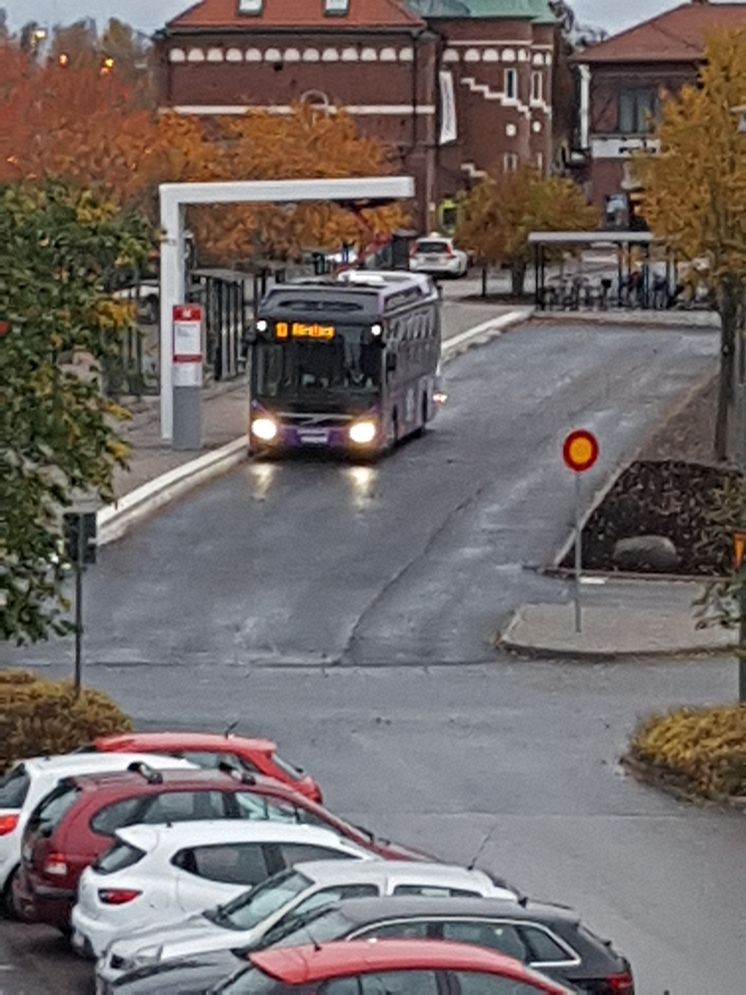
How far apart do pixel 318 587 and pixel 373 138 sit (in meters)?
66.8

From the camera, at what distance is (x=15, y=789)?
63.1 feet

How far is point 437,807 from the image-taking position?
23.3 m

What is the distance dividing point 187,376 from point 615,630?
15546 millimetres

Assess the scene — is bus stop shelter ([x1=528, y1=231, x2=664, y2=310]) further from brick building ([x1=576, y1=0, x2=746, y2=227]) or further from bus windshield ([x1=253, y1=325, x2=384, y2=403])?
bus windshield ([x1=253, y1=325, x2=384, y2=403])

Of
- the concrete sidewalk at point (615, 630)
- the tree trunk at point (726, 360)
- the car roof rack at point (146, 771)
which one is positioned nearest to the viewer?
the car roof rack at point (146, 771)

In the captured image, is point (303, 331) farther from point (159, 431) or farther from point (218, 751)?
point (218, 751)

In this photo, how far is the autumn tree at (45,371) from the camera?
2461 cm

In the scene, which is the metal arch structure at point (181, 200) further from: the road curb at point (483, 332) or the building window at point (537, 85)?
the building window at point (537, 85)

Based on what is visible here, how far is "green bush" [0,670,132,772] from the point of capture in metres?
23.5

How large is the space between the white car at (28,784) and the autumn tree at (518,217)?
6478cm

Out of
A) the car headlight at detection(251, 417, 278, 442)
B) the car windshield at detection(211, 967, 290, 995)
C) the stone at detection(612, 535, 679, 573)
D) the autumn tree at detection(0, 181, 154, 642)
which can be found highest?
the autumn tree at detection(0, 181, 154, 642)

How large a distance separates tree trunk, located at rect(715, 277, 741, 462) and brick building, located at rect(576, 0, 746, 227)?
61.6 meters

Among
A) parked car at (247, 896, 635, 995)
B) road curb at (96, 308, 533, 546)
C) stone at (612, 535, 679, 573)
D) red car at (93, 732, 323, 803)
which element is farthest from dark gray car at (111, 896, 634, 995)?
stone at (612, 535, 679, 573)

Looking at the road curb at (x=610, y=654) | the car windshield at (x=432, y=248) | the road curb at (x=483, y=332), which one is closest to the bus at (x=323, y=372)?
the road curb at (x=610, y=654)
